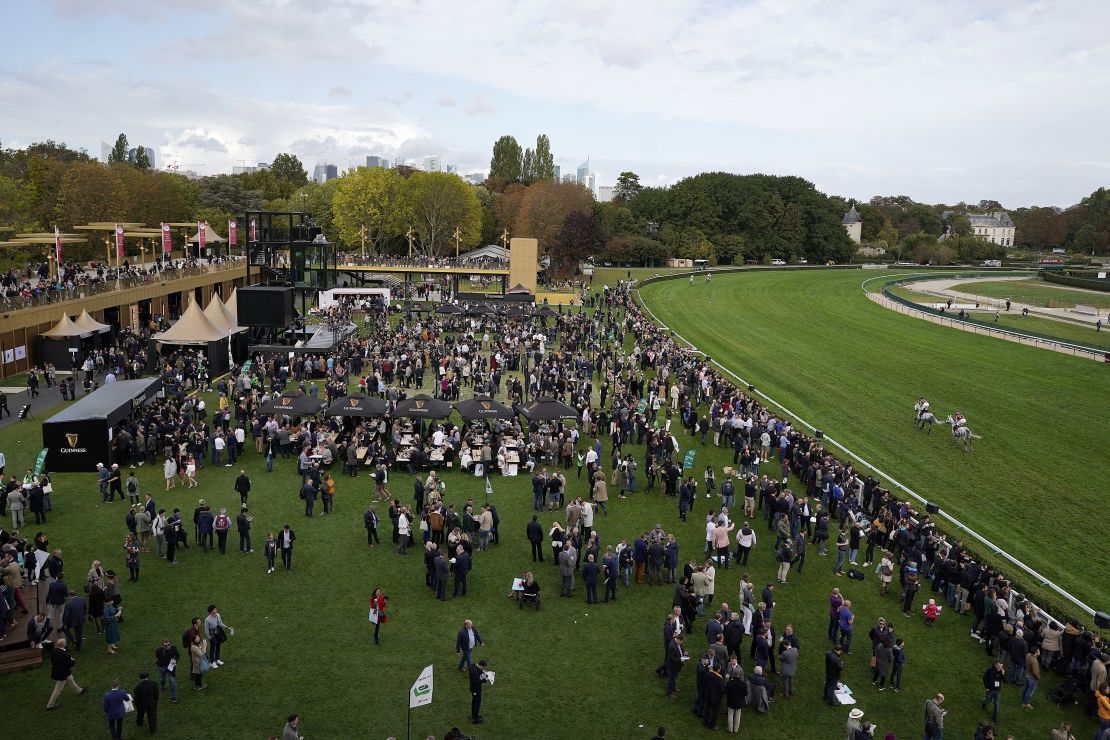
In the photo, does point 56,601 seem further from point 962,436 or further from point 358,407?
point 962,436

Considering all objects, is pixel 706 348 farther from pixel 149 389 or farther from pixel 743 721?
pixel 743 721

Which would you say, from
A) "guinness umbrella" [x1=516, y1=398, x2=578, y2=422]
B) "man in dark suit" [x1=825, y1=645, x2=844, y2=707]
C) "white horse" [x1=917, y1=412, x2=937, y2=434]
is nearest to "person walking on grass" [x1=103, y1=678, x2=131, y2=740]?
"man in dark suit" [x1=825, y1=645, x2=844, y2=707]

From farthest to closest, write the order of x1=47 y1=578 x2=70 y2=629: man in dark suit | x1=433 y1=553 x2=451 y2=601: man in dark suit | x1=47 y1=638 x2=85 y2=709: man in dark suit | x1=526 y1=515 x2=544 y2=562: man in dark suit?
x1=526 y1=515 x2=544 y2=562: man in dark suit → x1=433 y1=553 x2=451 y2=601: man in dark suit → x1=47 y1=578 x2=70 y2=629: man in dark suit → x1=47 y1=638 x2=85 y2=709: man in dark suit

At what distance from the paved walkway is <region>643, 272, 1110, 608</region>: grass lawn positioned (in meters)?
12.5

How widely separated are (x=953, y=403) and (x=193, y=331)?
3338 centimetres

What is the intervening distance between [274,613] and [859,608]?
11221mm

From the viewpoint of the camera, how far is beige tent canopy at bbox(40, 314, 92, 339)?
35875 mm

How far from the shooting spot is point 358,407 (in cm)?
2389

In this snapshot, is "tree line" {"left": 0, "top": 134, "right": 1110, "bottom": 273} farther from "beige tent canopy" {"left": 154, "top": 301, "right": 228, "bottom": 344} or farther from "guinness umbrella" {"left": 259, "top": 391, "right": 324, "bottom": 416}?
"guinness umbrella" {"left": 259, "top": 391, "right": 324, "bottom": 416}

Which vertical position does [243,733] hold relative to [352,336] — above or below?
below

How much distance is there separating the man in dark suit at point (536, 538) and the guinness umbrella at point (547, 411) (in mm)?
7044

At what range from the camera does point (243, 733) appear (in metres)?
11.2

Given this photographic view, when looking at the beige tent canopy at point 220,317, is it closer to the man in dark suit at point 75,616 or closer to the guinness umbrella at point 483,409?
the guinness umbrella at point 483,409

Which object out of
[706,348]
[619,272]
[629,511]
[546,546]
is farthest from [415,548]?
[619,272]
